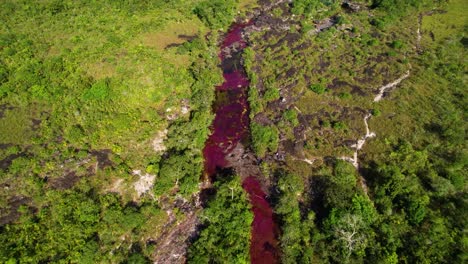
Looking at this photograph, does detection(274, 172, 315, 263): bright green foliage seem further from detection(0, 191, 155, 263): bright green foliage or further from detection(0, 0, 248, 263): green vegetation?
detection(0, 191, 155, 263): bright green foliage

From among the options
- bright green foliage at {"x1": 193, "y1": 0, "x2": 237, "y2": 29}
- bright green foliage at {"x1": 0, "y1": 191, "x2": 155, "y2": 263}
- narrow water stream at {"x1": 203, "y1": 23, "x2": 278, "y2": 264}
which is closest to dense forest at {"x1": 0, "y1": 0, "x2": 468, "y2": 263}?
bright green foliage at {"x1": 0, "y1": 191, "x2": 155, "y2": 263}

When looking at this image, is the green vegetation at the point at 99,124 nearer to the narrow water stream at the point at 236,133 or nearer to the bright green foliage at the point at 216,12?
the bright green foliage at the point at 216,12

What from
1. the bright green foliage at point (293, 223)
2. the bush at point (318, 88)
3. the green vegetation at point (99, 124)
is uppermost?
the green vegetation at point (99, 124)

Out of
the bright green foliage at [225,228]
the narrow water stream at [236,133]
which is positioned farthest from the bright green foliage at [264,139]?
the bright green foliage at [225,228]

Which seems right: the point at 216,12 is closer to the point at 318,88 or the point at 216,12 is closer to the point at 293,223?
the point at 318,88

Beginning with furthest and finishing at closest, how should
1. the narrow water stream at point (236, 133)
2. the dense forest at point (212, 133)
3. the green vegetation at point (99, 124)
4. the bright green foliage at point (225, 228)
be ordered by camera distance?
the narrow water stream at point (236, 133), the green vegetation at point (99, 124), the dense forest at point (212, 133), the bright green foliage at point (225, 228)

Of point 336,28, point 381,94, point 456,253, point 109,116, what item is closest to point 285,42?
point 336,28
